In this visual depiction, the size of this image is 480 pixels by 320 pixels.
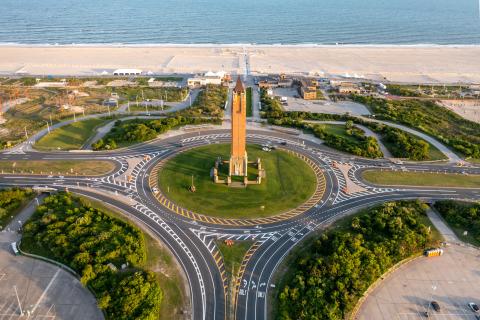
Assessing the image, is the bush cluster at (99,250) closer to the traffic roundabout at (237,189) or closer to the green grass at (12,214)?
the green grass at (12,214)

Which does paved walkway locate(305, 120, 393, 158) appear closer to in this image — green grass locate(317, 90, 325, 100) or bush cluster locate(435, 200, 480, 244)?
bush cluster locate(435, 200, 480, 244)

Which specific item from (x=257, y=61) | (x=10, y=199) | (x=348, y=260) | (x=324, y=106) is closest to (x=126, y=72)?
(x=257, y=61)

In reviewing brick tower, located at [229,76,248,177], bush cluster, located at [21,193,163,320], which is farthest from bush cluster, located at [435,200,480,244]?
bush cluster, located at [21,193,163,320]

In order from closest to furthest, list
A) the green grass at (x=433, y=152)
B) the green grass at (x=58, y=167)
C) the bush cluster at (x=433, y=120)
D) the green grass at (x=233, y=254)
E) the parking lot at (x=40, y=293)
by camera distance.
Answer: the parking lot at (x=40, y=293), the green grass at (x=233, y=254), the green grass at (x=58, y=167), the green grass at (x=433, y=152), the bush cluster at (x=433, y=120)

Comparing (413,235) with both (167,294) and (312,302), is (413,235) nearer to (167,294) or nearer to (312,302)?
(312,302)

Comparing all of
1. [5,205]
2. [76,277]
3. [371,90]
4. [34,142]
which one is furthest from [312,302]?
[371,90]

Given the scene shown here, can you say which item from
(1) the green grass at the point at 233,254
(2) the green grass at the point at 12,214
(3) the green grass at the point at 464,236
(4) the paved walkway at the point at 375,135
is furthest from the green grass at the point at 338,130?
(2) the green grass at the point at 12,214

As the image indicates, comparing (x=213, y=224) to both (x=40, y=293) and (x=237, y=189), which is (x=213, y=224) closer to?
(x=237, y=189)
